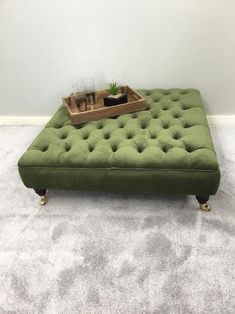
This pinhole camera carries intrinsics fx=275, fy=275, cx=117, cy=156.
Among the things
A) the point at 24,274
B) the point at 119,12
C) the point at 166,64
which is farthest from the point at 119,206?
the point at 119,12

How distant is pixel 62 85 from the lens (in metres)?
2.27

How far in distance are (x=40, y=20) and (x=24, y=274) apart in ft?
5.64

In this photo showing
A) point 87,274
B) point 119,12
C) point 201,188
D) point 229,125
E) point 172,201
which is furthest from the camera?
point 229,125

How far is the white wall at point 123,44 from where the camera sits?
1.88 m

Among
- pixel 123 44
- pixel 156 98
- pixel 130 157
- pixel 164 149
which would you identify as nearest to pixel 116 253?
pixel 130 157

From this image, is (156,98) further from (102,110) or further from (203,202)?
(203,202)

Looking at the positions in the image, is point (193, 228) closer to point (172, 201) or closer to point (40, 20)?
point (172, 201)

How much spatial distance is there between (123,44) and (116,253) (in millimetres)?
1478

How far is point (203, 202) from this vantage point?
1399 mm

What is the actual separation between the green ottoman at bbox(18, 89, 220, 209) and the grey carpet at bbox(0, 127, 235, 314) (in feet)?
0.52

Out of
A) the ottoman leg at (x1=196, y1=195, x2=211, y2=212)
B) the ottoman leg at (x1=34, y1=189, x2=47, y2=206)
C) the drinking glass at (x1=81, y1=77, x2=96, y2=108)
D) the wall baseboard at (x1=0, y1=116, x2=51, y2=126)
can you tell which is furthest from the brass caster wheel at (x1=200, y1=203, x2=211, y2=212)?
→ the wall baseboard at (x1=0, y1=116, x2=51, y2=126)

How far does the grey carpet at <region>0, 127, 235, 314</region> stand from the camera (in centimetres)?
108

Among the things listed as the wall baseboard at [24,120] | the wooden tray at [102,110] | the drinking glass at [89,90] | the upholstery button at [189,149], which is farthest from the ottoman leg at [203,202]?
the wall baseboard at [24,120]

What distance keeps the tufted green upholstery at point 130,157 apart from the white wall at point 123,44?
594 mm
